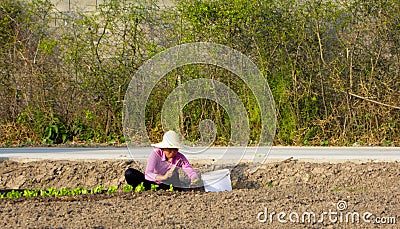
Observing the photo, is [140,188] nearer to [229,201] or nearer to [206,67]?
[229,201]

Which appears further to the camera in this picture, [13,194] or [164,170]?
[164,170]

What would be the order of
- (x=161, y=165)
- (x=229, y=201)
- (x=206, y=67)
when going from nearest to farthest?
(x=229, y=201) < (x=161, y=165) < (x=206, y=67)

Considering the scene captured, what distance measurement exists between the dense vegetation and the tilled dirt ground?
10.6 feet

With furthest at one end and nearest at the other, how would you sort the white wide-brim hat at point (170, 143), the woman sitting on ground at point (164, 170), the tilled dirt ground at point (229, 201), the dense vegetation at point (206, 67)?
the dense vegetation at point (206, 67), the woman sitting on ground at point (164, 170), the white wide-brim hat at point (170, 143), the tilled dirt ground at point (229, 201)

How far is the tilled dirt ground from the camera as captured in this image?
5.91 m

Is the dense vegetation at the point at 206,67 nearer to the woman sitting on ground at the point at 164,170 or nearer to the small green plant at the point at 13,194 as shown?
the woman sitting on ground at the point at 164,170

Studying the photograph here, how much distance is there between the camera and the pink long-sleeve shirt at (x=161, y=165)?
7.91 meters

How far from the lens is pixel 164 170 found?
26.3ft

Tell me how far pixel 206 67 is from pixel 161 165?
15.3 ft

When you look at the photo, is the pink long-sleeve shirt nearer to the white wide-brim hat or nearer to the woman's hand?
the woman's hand

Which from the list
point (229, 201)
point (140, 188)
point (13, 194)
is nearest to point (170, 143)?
point (140, 188)

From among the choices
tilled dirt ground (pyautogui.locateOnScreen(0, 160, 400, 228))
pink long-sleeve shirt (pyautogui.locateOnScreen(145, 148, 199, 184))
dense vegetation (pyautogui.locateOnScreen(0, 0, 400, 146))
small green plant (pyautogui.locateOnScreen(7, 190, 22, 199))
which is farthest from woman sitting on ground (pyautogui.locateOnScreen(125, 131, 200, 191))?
dense vegetation (pyautogui.locateOnScreen(0, 0, 400, 146))

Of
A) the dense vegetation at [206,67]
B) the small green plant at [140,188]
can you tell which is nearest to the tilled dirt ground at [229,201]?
the small green plant at [140,188]

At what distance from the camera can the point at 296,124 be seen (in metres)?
12.4
